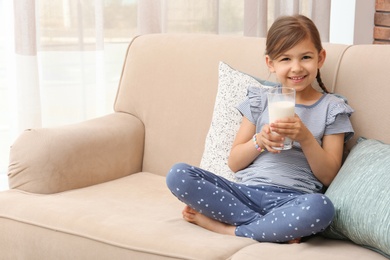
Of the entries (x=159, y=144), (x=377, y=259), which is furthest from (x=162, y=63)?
(x=377, y=259)

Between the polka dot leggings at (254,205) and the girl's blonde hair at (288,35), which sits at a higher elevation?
the girl's blonde hair at (288,35)

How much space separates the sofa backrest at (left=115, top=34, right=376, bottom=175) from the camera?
2764 mm

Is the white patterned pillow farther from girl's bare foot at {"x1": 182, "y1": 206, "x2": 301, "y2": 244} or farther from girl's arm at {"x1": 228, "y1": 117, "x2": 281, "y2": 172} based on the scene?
girl's bare foot at {"x1": 182, "y1": 206, "x2": 301, "y2": 244}

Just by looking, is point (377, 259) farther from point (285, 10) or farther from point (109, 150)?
point (285, 10)

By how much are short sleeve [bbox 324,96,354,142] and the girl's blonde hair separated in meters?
0.19

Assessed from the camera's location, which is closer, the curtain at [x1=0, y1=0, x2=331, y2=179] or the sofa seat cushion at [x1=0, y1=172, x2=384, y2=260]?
the sofa seat cushion at [x1=0, y1=172, x2=384, y2=260]

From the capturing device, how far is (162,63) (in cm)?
293

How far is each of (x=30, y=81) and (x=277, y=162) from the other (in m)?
1.37

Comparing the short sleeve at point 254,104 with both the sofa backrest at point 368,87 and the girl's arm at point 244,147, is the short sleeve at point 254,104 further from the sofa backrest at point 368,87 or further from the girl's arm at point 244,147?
the sofa backrest at point 368,87

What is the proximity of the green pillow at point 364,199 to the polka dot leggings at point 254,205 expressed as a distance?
0.06m

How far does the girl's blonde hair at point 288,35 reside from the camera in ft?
7.72

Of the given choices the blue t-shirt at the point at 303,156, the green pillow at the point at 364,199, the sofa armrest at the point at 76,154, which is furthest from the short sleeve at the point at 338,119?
the sofa armrest at the point at 76,154

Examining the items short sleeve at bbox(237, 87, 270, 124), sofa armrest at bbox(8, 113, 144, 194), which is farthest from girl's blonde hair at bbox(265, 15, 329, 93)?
sofa armrest at bbox(8, 113, 144, 194)

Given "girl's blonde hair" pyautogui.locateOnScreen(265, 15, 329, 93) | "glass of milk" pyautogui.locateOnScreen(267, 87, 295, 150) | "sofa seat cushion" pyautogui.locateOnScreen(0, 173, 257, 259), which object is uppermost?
"girl's blonde hair" pyautogui.locateOnScreen(265, 15, 329, 93)
